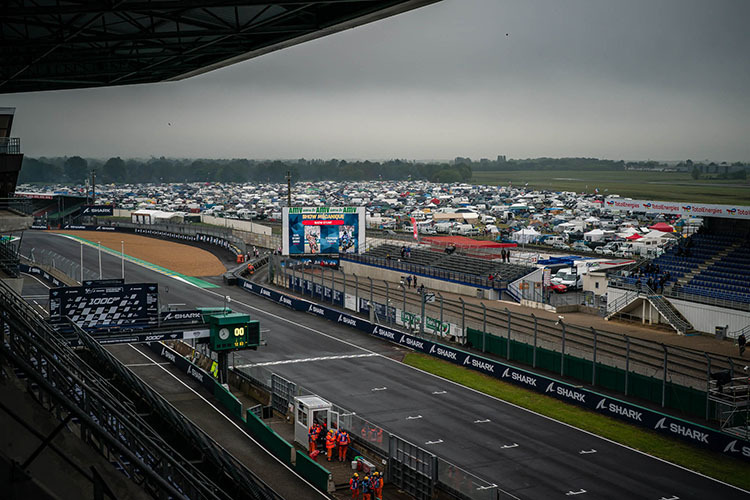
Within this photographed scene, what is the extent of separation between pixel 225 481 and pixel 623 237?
78471mm

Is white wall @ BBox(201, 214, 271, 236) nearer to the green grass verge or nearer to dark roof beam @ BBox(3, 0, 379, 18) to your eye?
the green grass verge

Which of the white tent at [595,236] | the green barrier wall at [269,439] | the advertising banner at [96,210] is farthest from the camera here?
the advertising banner at [96,210]

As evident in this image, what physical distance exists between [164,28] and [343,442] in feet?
44.3

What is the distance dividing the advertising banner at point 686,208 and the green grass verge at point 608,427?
21.5 meters

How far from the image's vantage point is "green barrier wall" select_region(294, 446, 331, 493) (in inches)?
851

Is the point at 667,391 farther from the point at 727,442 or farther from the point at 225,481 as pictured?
the point at 225,481

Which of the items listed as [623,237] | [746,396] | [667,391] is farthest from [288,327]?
[623,237]

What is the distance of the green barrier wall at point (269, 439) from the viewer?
23719 mm

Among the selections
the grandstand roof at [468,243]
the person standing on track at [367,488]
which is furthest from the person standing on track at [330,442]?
the grandstand roof at [468,243]

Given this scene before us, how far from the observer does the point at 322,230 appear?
201 feet

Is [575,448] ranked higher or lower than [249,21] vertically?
lower

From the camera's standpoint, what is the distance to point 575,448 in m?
25.8

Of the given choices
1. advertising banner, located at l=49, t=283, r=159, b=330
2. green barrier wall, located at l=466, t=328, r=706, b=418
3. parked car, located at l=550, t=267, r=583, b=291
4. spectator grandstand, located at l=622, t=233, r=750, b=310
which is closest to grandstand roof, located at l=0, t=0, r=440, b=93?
advertising banner, located at l=49, t=283, r=159, b=330

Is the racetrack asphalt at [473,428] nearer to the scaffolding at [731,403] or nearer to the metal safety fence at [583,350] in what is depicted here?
the metal safety fence at [583,350]
